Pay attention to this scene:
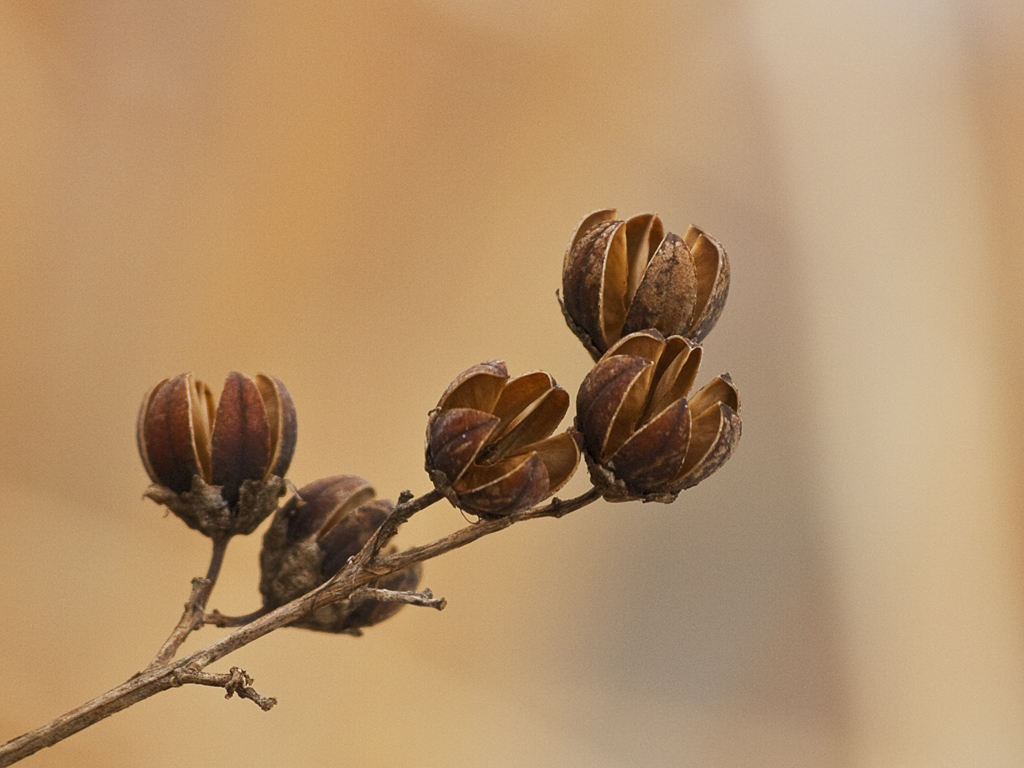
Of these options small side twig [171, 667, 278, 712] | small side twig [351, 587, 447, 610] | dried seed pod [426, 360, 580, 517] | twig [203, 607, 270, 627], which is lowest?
small side twig [171, 667, 278, 712]

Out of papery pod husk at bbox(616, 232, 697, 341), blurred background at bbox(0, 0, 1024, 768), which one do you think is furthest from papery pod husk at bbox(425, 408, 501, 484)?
blurred background at bbox(0, 0, 1024, 768)

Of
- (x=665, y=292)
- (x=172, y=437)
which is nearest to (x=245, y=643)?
(x=172, y=437)

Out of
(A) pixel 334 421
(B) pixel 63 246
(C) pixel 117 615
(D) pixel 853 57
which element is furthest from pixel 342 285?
(D) pixel 853 57

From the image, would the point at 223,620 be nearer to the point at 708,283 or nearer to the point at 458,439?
the point at 458,439

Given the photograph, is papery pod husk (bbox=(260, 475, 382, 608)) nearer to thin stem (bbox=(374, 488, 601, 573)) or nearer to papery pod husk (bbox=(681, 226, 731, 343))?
thin stem (bbox=(374, 488, 601, 573))

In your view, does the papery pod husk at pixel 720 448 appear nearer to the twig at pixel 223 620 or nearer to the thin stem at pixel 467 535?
the thin stem at pixel 467 535

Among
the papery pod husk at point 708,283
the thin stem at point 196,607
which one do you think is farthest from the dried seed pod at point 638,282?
the thin stem at point 196,607
